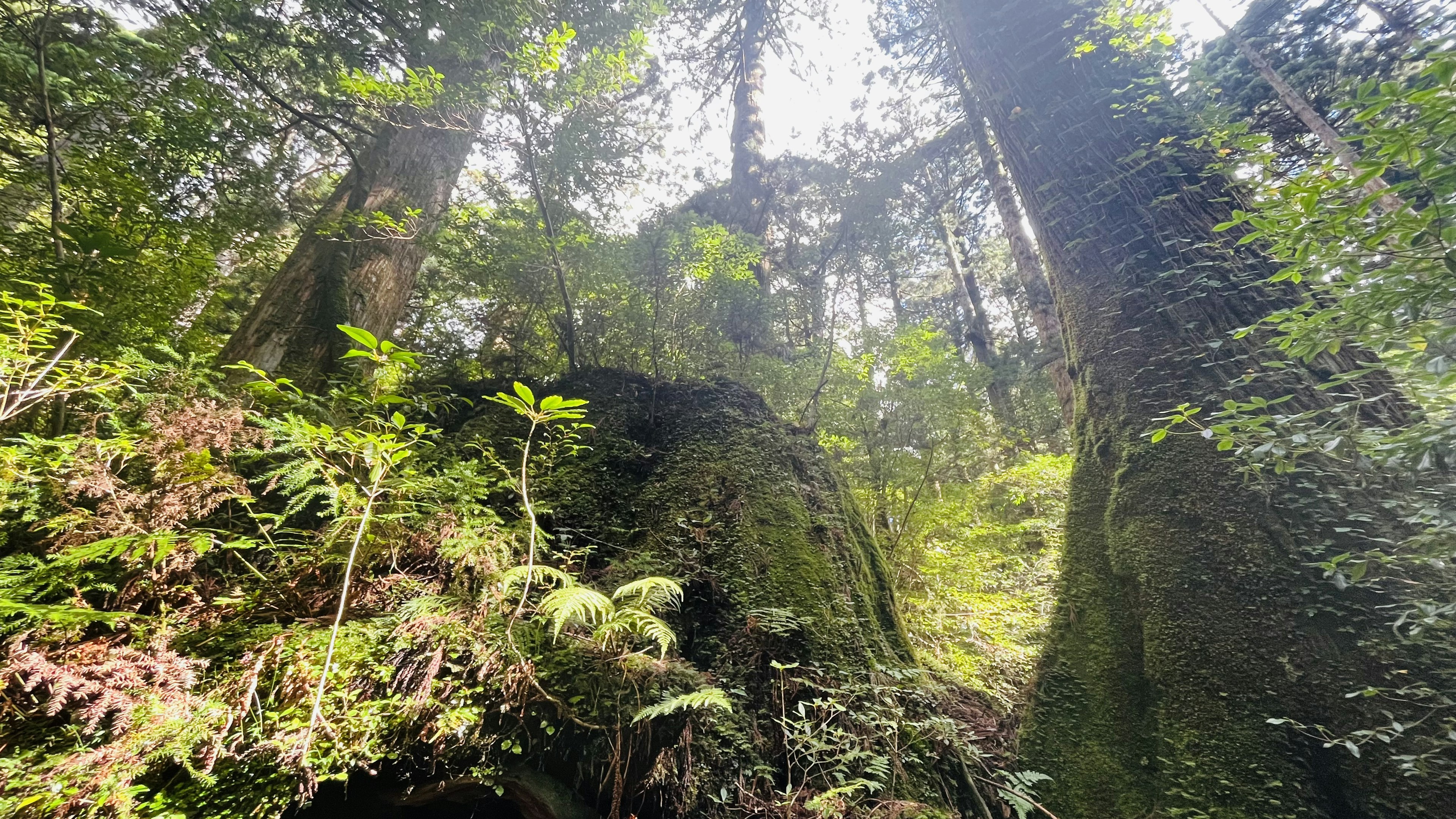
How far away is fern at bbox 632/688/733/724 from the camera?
2031 millimetres

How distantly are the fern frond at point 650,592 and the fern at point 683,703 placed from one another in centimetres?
43

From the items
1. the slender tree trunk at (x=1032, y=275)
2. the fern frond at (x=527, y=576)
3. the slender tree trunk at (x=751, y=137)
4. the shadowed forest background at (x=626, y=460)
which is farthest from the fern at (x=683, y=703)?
the slender tree trunk at (x=751, y=137)

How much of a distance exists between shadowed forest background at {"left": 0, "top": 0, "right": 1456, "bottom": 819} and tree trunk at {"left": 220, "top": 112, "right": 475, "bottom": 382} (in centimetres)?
5

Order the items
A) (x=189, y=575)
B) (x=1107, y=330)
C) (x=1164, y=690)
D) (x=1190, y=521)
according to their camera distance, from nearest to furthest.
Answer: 1. (x=189, y=575)
2. (x=1164, y=690)
3. (x=1190, y=521)
4. (x=1107, y=330)

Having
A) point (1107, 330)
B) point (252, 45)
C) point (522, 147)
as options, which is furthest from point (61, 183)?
point (1107, 330)

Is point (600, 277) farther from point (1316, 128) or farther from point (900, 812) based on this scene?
point (1316, 128)

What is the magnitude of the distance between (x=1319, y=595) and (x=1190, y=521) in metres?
0.55

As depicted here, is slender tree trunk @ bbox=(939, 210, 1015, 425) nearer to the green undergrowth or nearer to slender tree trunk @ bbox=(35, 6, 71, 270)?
the green undergrowth

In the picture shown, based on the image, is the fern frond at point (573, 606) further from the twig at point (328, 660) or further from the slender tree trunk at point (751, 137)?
the slender tree trunk at point (751, 137)

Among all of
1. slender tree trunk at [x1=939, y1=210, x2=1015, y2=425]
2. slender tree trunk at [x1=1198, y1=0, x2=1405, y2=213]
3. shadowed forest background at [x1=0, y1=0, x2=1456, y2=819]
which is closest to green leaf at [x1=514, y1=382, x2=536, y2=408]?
shadowed forest background at [x1=0, y1=0, x2=1456, y2=819]

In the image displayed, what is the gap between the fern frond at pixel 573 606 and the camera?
2.02m

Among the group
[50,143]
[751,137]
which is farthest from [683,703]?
[751,137]

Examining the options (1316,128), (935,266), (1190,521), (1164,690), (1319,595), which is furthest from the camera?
(935,266)

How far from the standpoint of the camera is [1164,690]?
2510 mm
